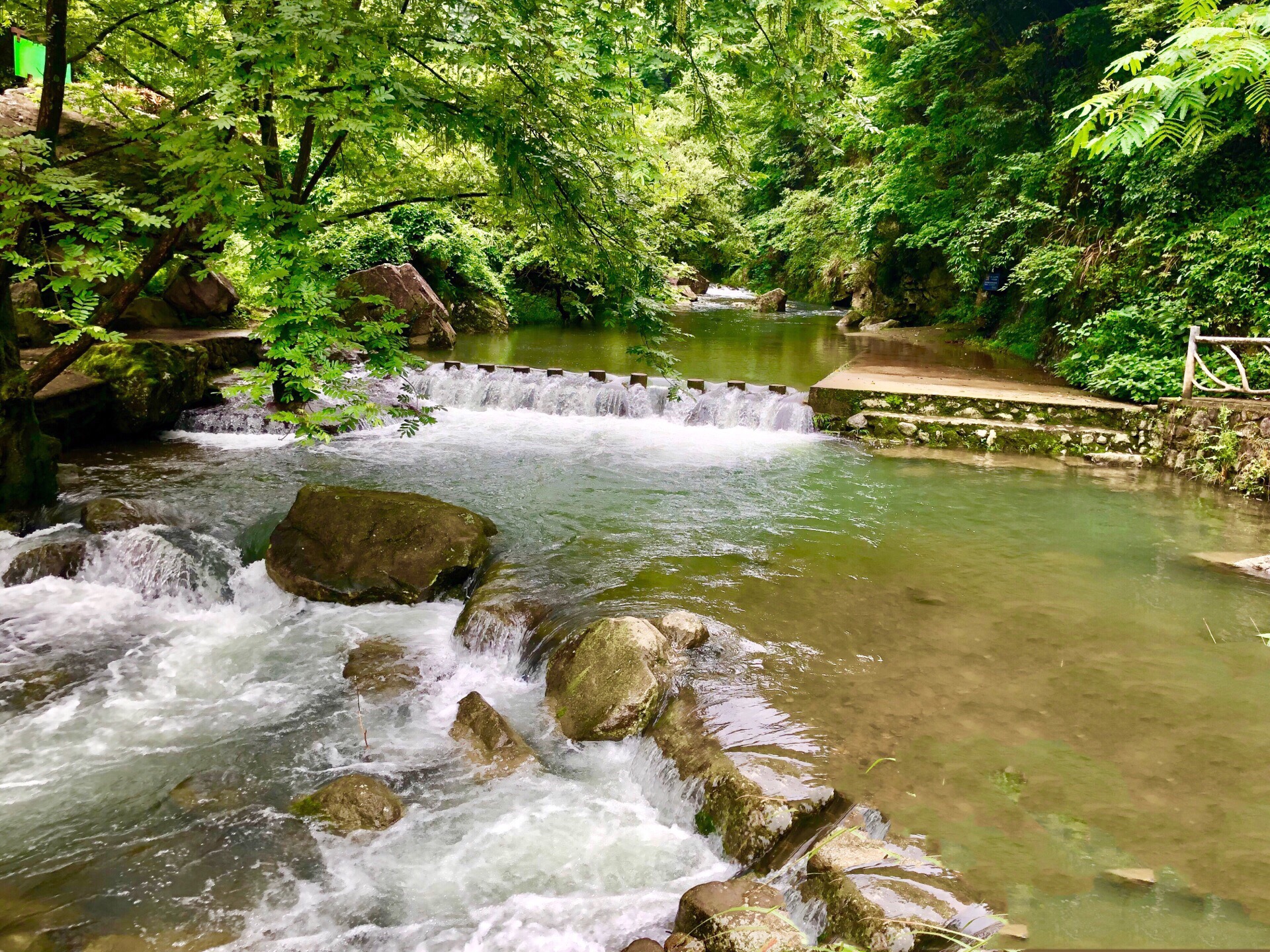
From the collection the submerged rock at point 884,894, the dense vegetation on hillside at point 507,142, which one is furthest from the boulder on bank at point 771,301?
the submerged rock at point 884,894

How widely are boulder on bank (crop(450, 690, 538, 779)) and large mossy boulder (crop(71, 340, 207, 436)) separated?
7728mm

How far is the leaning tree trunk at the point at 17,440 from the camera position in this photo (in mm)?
6754

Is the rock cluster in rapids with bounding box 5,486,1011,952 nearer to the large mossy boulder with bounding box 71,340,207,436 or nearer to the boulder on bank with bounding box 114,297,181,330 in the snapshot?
the large mossy boulder with bounding box 71,340,207,436

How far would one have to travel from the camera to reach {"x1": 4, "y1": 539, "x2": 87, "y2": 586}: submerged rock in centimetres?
680

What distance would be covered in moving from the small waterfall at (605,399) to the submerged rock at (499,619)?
629cm

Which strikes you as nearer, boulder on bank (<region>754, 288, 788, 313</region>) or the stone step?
the stone step

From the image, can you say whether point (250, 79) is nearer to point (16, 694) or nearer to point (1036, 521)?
point (16, 694)

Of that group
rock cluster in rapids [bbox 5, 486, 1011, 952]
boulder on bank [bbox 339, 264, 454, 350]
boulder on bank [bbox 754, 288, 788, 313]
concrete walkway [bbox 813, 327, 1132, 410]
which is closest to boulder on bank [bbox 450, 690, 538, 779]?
rock cluster in rapids [bbox 5, 486, 1011, 952]

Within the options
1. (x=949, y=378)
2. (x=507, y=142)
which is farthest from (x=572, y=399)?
(x=507, y=142)

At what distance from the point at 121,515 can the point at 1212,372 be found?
12686mm

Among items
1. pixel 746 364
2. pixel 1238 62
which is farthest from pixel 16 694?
pixel 746 364

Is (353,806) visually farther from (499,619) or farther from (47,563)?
(47,563)

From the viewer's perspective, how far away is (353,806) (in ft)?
13.9

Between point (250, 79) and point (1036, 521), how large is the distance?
7836 mm
